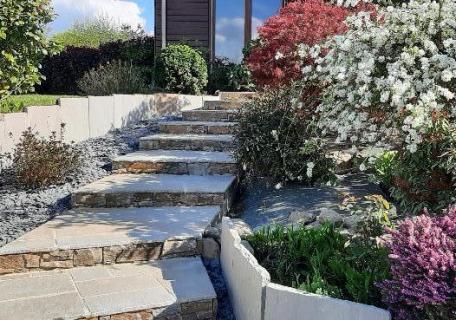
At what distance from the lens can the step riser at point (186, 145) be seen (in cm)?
548

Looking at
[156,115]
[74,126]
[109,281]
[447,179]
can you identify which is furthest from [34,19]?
[156,115]

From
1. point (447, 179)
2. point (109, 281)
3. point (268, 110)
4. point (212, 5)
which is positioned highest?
point (212, 5)

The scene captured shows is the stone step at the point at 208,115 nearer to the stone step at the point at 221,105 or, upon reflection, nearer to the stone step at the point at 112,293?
the stone step at the point at 221,105

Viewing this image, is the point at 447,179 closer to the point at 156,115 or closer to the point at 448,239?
the point at 448,239

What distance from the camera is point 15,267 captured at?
3.00 meters

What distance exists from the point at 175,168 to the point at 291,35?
1744 millimetres

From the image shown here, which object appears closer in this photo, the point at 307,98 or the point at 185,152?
the point at 307,98

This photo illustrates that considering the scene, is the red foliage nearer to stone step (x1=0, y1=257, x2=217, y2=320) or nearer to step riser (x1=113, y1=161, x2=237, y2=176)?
step riser (x1=113, y1=161, x2=237, y2=176)

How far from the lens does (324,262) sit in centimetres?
270

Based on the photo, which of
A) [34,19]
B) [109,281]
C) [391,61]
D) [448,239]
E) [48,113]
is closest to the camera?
[448,239]

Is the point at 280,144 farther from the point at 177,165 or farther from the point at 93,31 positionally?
the point at 93,31

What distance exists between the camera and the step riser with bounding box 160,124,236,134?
6082 mm

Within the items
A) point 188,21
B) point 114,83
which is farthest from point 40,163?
point 188,21

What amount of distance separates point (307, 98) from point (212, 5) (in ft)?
22.3
